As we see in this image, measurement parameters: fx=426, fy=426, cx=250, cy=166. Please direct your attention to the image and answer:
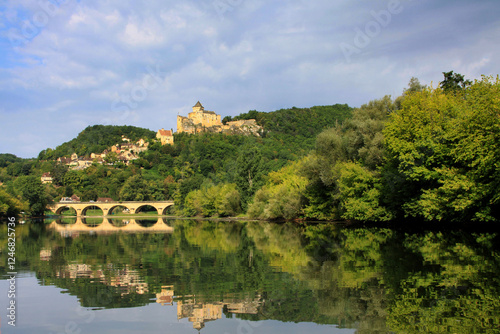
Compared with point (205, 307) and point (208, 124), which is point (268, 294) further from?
point (208, 124)

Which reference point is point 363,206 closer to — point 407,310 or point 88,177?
point 407,310

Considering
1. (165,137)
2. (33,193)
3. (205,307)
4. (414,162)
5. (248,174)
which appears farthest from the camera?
(165,137)

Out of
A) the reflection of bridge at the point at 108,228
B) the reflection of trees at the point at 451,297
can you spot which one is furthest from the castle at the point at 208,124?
the reflection of trees at the point at 451,297

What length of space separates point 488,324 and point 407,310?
1.58 metres

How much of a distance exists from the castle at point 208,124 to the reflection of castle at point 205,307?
168228 millimetres

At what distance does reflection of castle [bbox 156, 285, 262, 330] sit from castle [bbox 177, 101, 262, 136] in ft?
552

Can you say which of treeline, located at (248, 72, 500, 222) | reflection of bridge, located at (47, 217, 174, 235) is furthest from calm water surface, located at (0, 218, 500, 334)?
reflection of bridge, located at (47, 217, 174, 235)

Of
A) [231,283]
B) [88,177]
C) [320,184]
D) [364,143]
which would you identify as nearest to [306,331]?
[231,283]

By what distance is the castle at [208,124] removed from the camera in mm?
183125

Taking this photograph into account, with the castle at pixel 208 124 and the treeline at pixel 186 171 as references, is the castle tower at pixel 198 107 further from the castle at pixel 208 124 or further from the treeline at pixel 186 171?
the treeline at pixel 186 171

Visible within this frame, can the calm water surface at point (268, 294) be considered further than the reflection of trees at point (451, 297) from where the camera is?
Yes

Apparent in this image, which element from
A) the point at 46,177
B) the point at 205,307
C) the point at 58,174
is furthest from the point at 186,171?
the point at 205,307

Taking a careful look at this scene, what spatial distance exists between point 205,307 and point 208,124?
183710 mm

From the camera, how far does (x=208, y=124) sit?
191000 mm
